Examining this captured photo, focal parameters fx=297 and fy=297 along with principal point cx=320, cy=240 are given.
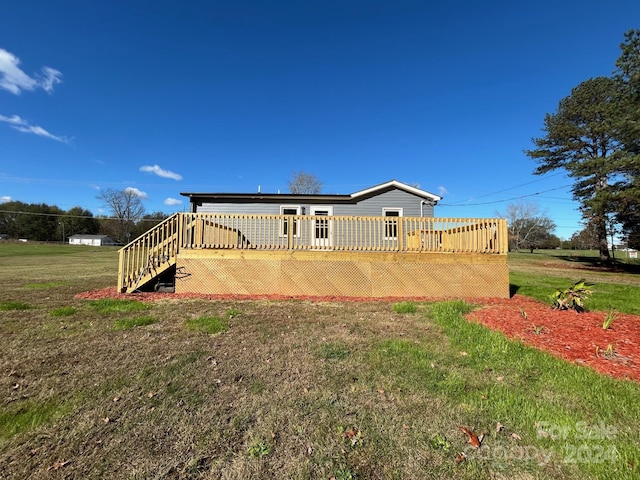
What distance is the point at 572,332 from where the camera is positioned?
451 centimetres

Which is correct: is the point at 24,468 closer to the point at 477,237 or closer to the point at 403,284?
the point at 403,284

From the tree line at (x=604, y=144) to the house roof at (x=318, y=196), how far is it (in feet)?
33.6

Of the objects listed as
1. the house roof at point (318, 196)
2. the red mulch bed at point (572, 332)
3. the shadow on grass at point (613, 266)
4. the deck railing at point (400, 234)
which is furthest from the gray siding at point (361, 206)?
the shadow on grass at point (613, 266)

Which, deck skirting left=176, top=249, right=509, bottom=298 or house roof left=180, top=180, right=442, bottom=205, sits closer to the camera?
deck skirting left=176, top=249, right=509, bottom=298

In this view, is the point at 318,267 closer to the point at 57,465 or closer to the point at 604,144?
the point at 57,465

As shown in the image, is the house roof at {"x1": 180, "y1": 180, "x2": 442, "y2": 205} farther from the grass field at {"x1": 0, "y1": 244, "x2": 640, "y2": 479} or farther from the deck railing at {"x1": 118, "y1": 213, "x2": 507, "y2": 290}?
the grass field at {"x1": 0, "y1": 244, "x2": 640, "y2": 479}

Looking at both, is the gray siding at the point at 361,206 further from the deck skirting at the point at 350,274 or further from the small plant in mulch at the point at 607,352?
the small plant in mulch at the point at 607,352

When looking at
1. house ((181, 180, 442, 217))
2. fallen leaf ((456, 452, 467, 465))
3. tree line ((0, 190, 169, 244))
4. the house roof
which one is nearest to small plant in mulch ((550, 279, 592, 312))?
fallen leaf ((456, 452, 467, 465))

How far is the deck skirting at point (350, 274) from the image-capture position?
7852 millimetres

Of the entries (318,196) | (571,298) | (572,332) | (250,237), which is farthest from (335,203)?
(572,332)

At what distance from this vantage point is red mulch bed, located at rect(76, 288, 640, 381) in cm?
346

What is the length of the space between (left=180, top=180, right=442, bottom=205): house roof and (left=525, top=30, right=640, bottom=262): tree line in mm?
10250

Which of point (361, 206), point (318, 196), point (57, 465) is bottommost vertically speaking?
point (57, 465)

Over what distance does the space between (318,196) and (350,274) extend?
696 cm
